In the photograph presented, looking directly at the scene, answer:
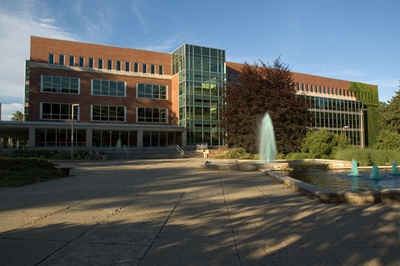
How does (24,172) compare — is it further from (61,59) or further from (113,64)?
(113,64)

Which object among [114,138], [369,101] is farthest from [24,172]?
[369,101]

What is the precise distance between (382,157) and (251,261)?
2006 centimetres

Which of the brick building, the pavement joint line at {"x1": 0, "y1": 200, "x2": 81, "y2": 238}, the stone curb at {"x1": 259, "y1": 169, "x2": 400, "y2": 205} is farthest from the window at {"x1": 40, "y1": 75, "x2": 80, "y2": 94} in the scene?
the stone curb at {"x1": 259, "y1": 169, "x2": 400, "y2": 205}

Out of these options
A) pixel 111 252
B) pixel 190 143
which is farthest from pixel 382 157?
pixel 190 143

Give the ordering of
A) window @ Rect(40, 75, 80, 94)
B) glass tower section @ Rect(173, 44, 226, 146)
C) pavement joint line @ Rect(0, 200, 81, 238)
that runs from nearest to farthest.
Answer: pavement joint line @ Rect(0, 200, 81, 238)
window @ Rect(40, 75, 80, 94)
glass tower section @ Rect(173, 44, 226, 146)

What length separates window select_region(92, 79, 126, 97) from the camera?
44.9 metres

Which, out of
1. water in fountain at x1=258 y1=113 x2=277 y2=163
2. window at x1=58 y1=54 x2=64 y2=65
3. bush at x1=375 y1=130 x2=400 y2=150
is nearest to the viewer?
water in fountain at x1=258 y1=113 x2=277 y2=163

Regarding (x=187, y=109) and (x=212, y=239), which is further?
(x=187, y=109)

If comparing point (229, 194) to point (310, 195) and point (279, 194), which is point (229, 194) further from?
point (310, 195)

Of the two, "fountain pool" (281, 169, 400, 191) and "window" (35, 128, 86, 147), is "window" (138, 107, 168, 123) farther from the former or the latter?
"fountain pool" (281, 169, 400, 191)

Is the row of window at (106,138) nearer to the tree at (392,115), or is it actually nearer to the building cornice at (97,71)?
the building cornice at (97,71)

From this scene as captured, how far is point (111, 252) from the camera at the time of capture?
12.9 feet

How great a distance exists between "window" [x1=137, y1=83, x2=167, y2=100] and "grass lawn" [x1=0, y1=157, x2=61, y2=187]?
109 ft

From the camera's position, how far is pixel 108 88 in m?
45.7
